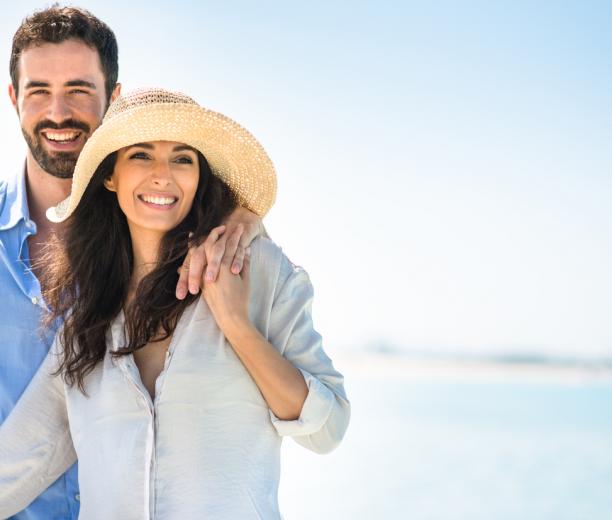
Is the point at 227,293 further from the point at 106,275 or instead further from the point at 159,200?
the point at 106,275

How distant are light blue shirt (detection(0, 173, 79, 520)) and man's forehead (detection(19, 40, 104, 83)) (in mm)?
665

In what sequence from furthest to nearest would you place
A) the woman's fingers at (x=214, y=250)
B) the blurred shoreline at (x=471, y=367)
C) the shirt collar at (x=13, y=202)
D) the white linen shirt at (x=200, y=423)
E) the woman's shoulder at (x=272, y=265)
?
the blurred shoreline at (x=471, y=367) → the shirt collar at (x=13, y=202) → the woman's shoulder at (x=272, y=265) → the woman's fingers at (x=214, y=250) → the white linen shirt at (x=200, y=423)

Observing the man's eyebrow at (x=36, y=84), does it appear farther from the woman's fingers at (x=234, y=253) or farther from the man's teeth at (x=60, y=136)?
the woman's fingers at (x=234, y=253)

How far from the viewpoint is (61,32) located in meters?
3.39

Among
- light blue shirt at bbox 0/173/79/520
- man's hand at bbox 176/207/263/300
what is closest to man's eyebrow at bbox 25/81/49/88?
light blue shirt at bbox 0/173/79/520

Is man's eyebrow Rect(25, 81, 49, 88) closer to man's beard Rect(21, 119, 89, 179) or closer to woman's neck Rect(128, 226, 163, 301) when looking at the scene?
man's beard Rect(21, 119, 89, 179)

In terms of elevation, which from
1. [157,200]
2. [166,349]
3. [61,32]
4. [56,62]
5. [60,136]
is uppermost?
[61,32]

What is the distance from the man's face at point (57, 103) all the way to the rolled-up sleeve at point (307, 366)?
105cm

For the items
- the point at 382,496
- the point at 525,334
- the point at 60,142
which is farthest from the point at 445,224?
the point at 60,142

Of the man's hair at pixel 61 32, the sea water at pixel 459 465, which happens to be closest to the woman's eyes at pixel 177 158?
the man's hair at pixel 61 32

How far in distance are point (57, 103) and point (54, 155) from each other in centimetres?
19

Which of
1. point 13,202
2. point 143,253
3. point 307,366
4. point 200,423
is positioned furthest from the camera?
point 13,202

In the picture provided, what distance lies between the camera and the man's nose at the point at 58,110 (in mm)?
3312

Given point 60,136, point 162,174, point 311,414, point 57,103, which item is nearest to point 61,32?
point 57,103
